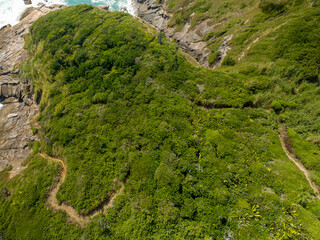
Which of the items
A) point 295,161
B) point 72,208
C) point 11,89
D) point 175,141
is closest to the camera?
point 295,161

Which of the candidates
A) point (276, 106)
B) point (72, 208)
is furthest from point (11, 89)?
point (276, 106)

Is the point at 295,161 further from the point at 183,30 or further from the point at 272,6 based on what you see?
the point at 183,30

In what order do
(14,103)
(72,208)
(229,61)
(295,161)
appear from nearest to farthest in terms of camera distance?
A: 1. (295,161)
2. (72,208)
3. (229,61)
4. (14,103)

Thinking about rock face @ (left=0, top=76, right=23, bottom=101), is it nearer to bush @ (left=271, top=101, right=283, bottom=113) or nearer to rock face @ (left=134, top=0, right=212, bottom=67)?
rock face @ (left=134, top=0, right=212, bottom=67)

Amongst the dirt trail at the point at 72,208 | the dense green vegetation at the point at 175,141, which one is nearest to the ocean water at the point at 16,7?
the dense green vegetation at the point at 175,141

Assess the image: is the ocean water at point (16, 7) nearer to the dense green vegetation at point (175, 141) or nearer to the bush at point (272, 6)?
the dense green vegetation at point (175, 141)

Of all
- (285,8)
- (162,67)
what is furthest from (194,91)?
(285,8)

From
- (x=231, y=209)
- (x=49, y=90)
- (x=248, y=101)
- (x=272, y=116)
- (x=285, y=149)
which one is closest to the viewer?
(x=231, y=209)

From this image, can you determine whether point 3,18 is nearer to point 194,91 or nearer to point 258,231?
point 194,91
